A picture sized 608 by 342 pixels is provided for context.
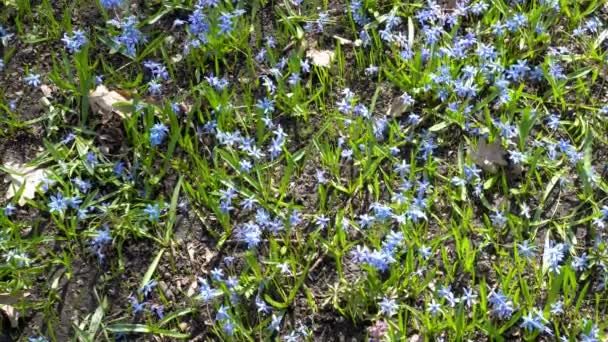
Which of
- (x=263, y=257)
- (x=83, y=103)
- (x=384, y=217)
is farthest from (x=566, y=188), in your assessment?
(x=83, y=103)

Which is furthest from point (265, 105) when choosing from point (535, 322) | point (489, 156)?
point (535, 322)

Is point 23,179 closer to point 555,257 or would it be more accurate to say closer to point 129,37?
point 129,37

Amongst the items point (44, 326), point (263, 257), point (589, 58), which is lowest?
point (44, 326)

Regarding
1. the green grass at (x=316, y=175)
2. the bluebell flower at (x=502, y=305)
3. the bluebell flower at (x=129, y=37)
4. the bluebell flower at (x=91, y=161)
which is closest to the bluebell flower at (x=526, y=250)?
the green grass at (x=316, y=175)

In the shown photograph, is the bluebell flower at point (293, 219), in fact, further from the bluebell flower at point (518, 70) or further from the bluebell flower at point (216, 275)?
the bluebell flower at point (518, 70)

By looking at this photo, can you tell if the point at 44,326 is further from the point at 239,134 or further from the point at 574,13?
the point at 574,13
